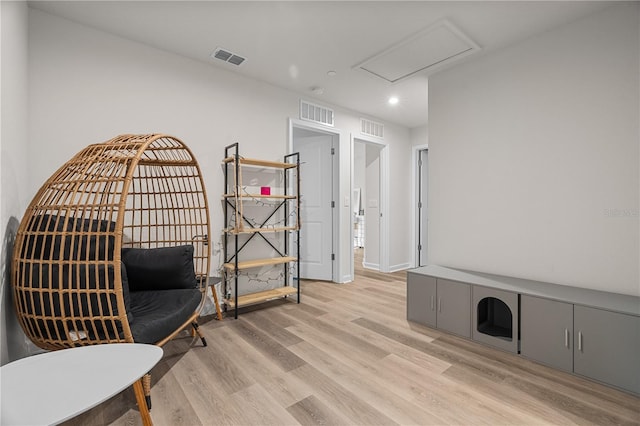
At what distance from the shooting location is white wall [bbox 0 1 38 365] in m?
1.55

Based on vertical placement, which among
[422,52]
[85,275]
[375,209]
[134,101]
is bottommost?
[85,275]

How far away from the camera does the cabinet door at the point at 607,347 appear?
5.80 ft

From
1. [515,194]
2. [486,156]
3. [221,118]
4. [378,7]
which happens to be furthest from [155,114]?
[515,194]

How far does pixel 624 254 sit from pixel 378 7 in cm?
247

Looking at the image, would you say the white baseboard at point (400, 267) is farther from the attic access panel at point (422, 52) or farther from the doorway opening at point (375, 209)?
the attic access panel at point (422, 52)

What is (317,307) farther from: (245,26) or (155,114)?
(245,26)

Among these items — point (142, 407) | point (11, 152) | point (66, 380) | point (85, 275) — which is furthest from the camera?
point (11, 152)

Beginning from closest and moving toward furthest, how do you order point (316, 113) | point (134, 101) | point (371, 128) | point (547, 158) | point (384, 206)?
point (547, 158)
point (134, 101)
point (316, 113)
point (371, 128)
point (384, 206)

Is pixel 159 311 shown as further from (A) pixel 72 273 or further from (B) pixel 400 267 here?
(B) pixel 400 267

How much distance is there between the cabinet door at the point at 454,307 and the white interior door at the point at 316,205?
201 cm

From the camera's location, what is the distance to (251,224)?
343 centimetres

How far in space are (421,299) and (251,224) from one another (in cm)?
195

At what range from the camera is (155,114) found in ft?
9.06

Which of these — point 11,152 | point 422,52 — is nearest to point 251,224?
point 11,152
